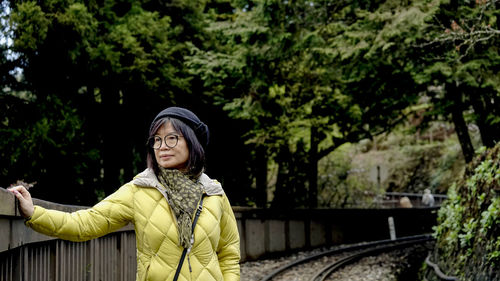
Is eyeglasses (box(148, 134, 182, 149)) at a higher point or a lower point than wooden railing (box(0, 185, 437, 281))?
higher

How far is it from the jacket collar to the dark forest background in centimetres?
658

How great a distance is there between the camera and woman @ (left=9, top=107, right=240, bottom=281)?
2344 mm

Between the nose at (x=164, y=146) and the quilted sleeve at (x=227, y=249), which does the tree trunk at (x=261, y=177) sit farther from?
the nose at (x=164, y=146)

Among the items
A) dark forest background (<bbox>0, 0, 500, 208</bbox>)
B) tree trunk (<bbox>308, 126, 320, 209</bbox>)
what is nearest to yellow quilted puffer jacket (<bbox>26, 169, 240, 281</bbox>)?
dark forest background (<bbox>0, 0, 500, 208</bbox>)

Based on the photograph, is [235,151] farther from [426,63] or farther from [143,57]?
[426,63]

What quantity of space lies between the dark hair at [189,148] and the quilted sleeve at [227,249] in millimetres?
231

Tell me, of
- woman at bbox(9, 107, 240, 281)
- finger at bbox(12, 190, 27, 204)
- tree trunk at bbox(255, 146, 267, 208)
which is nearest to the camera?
finger at bbox(12, 190, 27, 204)

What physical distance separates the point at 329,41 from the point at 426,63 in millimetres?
Answer: 2354

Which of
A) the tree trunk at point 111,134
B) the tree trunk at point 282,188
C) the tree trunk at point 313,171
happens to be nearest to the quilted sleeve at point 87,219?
the tree trunk at point 111,134

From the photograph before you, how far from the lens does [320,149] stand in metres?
19.3

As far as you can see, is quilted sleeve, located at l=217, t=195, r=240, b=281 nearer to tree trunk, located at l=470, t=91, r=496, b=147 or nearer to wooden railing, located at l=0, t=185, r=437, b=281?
wooden railing, located at l=0, t=185, r=437, b=281

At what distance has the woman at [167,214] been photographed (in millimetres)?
2344

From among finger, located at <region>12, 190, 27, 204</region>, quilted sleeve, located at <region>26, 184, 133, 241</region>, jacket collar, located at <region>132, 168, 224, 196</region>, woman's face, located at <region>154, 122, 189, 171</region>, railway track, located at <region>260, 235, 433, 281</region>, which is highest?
woman's face, located at <region>154, 122, 189, 171</region>

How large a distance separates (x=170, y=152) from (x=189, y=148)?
0.33 ft
